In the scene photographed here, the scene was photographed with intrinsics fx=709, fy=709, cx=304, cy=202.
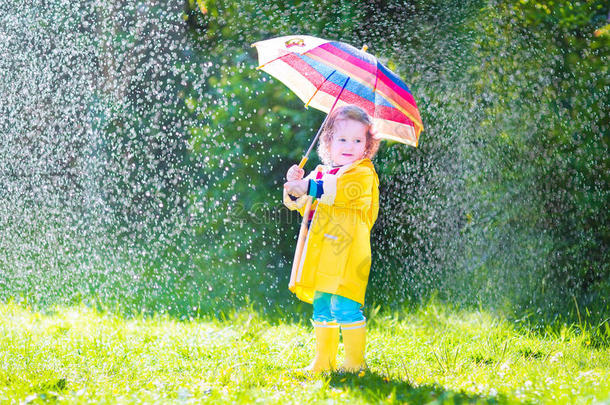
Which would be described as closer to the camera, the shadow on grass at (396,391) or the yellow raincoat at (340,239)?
the shadow on grass at (396,391)

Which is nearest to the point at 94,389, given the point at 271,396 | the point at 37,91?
the point at 271,396

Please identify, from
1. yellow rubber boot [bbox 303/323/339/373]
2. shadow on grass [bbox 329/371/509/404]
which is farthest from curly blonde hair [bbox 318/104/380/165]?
shadow on grass [bbox 329/371/509/404]

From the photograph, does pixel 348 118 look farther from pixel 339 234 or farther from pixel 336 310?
pixel 336 310

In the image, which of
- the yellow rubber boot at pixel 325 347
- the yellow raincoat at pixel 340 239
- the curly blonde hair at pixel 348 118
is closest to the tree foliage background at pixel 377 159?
the yellow rubber boot at pixel 325 347

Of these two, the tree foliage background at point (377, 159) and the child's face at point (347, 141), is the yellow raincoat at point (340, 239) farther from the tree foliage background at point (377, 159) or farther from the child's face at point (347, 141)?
the tree foliage background at point (377, 159)

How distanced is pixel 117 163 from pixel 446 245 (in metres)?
3.44

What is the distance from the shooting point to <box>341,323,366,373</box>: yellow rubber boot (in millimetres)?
3758

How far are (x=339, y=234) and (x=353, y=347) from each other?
617mm

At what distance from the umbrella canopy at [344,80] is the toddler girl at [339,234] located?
0.38ft

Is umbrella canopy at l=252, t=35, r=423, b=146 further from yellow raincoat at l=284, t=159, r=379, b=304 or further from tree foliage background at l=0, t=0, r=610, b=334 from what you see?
tree foliage background at l=0, t=0, r=610, b=334

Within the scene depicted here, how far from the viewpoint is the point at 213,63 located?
6.83m

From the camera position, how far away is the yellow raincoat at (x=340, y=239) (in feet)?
12.0

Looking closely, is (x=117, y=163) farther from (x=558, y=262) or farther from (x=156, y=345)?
(x=558, y=262)

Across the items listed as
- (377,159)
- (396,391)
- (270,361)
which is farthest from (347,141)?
(377,159)
